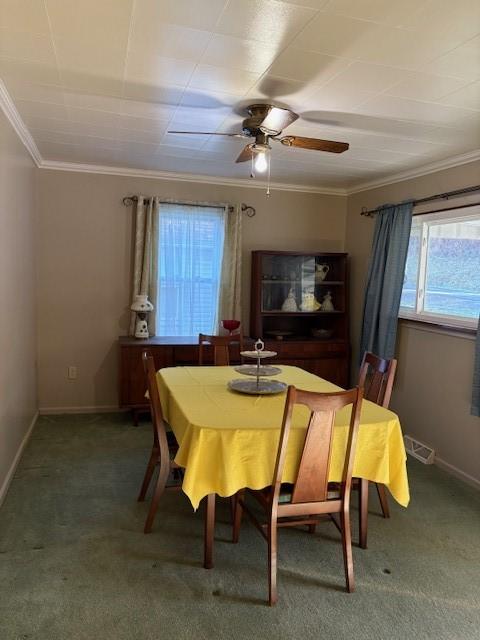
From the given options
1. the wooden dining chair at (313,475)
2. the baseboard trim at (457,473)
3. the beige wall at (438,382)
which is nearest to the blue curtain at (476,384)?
the beige wall at (438,382)

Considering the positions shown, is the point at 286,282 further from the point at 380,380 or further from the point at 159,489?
the point at 159,489

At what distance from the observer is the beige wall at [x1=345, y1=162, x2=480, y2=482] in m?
3.60

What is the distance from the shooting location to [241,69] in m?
2.27

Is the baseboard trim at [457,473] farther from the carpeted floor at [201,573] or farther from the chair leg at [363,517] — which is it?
the chair leg at [363,517]

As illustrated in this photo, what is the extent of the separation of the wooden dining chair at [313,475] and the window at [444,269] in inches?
75.2

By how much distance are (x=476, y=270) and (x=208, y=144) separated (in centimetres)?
221

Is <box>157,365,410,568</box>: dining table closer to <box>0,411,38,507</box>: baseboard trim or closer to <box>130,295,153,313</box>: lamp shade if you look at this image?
<box>0,411,38,507</box>: baseboard trim

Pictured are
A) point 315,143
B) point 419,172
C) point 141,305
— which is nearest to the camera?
point 315,143

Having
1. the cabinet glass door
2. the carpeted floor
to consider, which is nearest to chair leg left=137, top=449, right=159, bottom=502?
the carpeted floor

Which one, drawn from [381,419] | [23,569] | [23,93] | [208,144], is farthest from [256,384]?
[23,93]

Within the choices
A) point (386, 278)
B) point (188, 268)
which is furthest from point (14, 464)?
point (386, 278)

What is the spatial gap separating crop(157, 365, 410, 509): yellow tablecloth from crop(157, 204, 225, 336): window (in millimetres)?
2172

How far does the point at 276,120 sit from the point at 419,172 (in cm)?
190

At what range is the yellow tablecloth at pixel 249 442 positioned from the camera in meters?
2.20
